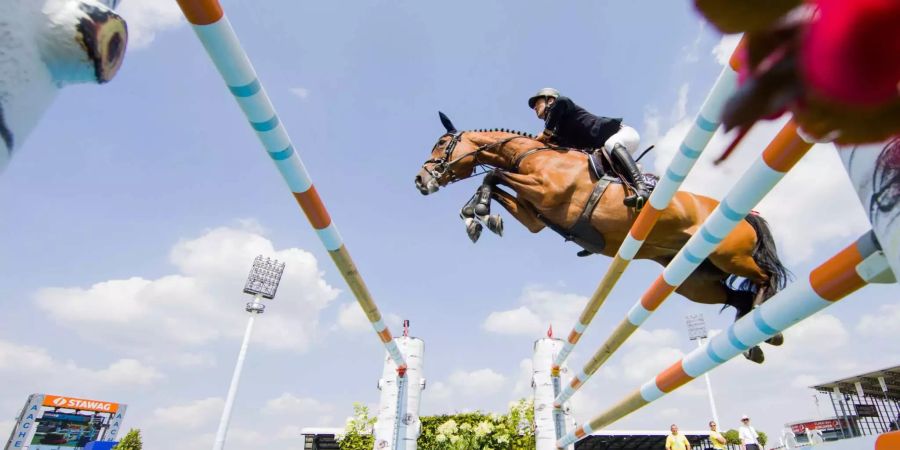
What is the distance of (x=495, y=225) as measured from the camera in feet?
11.9

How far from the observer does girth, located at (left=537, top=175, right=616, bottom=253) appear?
3.51 meters

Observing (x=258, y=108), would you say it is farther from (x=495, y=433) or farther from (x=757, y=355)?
(x=495, y=433)

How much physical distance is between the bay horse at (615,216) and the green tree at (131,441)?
25.0 metres

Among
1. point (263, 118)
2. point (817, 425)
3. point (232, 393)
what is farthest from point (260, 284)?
point (817, 425)

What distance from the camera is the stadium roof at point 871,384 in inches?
767

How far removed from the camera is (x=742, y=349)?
1718 mm

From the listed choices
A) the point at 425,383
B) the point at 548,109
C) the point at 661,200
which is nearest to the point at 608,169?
the point at 548,109

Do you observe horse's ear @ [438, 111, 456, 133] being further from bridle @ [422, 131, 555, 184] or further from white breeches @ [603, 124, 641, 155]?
white breeches @ [603, 124, 641, 155]

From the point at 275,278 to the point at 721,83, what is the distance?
27752 mm

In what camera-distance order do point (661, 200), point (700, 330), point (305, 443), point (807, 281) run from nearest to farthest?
point (807, 281), point (661, 200), point (305, 443), point (700, 330)

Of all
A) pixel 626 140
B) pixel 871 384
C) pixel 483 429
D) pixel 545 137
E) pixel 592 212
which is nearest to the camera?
pixel 592 212

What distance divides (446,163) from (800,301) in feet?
10.5

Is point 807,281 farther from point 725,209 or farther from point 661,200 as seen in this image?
point 661,200

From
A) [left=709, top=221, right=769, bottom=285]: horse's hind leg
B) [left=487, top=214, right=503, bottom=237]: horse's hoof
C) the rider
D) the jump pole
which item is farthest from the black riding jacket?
the jump pole
